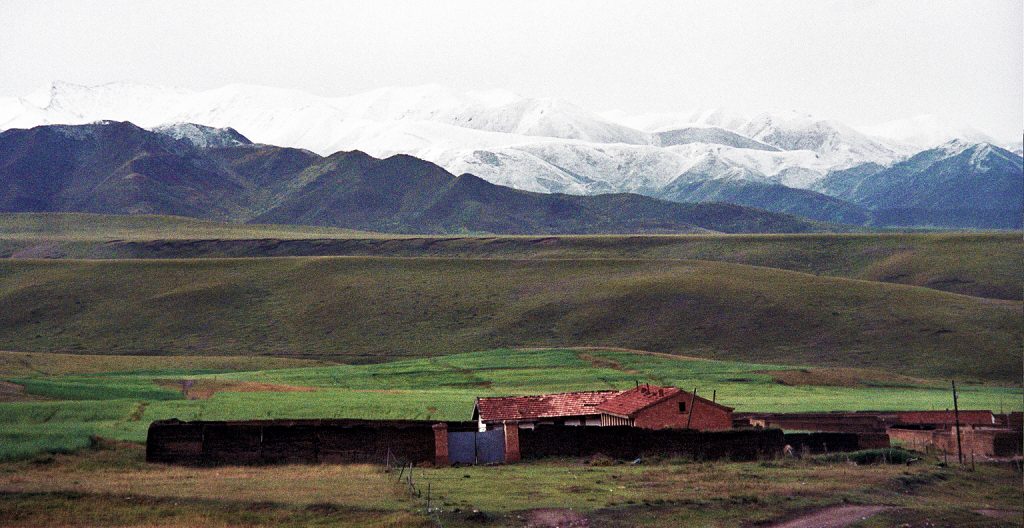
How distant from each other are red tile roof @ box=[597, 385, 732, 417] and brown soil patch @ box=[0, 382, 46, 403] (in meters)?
25.0

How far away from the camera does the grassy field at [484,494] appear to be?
1235 inches

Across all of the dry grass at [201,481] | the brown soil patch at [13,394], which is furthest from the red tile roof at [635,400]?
the brown soil patch at [13,394]

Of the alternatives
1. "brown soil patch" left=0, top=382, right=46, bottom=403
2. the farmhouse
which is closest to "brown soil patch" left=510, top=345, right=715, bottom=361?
the farmhouse

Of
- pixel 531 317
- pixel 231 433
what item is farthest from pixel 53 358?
pixel 231 433

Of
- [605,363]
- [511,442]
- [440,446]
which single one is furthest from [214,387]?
[440,446]

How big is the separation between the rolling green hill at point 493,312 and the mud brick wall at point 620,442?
53.3 meters

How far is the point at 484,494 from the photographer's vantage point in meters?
35.4

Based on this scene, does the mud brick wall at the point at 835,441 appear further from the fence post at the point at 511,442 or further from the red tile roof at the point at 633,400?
the fence post at the point at 511,442

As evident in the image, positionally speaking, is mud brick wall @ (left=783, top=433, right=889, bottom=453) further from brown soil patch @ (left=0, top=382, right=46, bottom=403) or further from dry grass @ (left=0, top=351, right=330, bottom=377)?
dry grass @ (left=0, top=351, right=330, bottom=377)

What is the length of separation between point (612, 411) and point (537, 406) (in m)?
2.86

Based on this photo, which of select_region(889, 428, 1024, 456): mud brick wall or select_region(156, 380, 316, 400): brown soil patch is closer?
select_region(889, 428, 1024, 456): mud brick wall

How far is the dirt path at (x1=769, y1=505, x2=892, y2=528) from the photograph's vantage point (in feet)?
110

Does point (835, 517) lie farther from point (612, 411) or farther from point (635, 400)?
point (635, 400)

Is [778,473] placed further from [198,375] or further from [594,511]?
[198,375]
